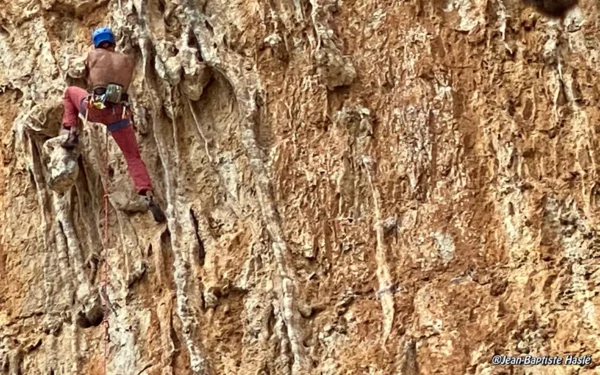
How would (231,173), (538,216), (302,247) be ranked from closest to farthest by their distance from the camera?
(538,216) → (302,247) → (231,173)

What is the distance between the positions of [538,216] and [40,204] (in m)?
3.15

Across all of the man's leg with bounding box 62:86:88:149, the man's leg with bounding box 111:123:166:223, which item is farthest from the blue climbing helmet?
the man's leg with bounding box 111:123:166:223

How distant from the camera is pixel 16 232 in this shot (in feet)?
19.3

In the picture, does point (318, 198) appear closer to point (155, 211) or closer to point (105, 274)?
point (155, 211)

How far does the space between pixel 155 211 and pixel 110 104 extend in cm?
72

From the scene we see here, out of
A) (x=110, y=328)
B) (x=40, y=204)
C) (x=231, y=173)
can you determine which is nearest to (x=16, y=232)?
(x=40, y=204)

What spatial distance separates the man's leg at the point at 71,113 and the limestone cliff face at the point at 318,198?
0.16m

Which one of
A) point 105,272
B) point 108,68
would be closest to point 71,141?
point 108,68

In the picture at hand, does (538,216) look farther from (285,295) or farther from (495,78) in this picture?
(285,295)

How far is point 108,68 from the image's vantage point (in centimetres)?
523

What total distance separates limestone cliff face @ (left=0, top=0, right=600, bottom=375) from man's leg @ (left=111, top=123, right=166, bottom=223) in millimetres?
204

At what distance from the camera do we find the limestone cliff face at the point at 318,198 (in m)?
4.78

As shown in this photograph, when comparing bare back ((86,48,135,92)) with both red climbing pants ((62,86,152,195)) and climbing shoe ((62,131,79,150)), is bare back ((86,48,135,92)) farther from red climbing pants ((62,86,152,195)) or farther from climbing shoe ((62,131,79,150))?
climbing shoe ((62,131,79,150))

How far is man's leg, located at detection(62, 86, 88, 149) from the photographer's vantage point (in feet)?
17.7
